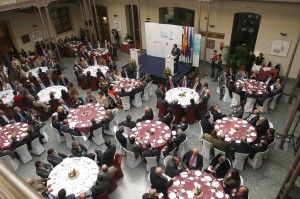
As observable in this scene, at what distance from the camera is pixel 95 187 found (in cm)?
698

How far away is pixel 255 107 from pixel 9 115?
11.3 metres

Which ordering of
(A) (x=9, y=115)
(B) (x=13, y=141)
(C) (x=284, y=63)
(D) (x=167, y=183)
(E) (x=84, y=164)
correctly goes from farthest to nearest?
(C) (x=284, y=63) → (A) (x=9, y=115) → (B) (x=13, y=141) → (E) (x=84, y=164) → (D) (x=167, y=183)

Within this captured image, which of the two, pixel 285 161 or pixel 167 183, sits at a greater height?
pixel 167 183

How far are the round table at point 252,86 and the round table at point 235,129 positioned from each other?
2.46m

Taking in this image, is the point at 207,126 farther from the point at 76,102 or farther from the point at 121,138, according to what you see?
the point at 76,102

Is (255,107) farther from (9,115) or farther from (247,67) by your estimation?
(9,115)

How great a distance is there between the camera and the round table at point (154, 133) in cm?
848

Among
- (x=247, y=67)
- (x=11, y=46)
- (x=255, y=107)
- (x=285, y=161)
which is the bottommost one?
(x=285, y=161)

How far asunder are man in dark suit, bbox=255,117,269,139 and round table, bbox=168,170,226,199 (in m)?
2.95

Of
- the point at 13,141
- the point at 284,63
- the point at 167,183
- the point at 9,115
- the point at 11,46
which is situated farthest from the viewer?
the point at 11,46

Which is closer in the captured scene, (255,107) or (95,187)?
(95,187)

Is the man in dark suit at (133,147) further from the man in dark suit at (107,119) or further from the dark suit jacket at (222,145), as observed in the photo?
the dark suit jacket at (222,145)

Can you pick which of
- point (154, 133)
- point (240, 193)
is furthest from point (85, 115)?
point (240, 193)

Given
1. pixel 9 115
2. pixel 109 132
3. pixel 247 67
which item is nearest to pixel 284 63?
pixel 247 67
